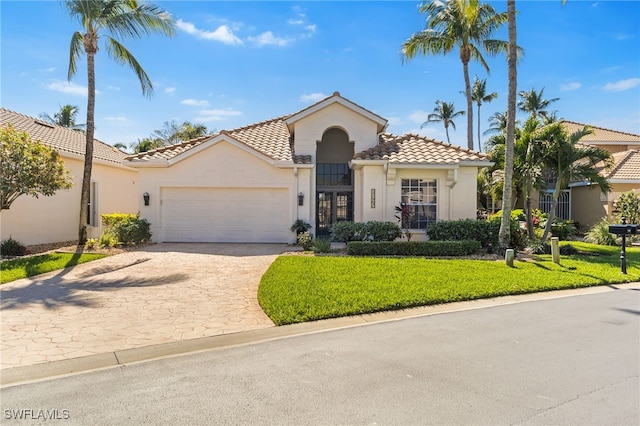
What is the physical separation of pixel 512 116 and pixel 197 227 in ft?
43.9

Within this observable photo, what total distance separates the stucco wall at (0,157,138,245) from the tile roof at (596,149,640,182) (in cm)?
2765

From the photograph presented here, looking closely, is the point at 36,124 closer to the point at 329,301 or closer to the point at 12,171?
the point at 12,171

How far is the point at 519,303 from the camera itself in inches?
305

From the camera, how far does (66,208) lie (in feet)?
54.5

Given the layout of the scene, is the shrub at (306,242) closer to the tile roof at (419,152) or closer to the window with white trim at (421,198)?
the tile roof at (419,152)

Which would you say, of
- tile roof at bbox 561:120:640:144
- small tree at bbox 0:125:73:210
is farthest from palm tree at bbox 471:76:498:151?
small tree at bbox 0:125:73:210

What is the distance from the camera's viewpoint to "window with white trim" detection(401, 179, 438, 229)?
16.2 m

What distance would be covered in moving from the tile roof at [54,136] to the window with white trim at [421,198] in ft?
47.9

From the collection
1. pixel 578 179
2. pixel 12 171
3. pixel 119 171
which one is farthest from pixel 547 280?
pixel 119 171

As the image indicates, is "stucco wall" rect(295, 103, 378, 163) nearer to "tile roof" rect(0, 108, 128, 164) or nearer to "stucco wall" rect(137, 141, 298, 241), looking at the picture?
"stucco wall" rect(137, 141, 298, 241)

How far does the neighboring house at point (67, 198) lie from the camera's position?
573 inches

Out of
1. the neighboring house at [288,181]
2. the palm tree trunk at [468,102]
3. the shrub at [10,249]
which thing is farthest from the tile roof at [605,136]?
the shrub at [10,249]

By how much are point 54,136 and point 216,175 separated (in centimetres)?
883

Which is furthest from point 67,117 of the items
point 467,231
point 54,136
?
point 467,231
